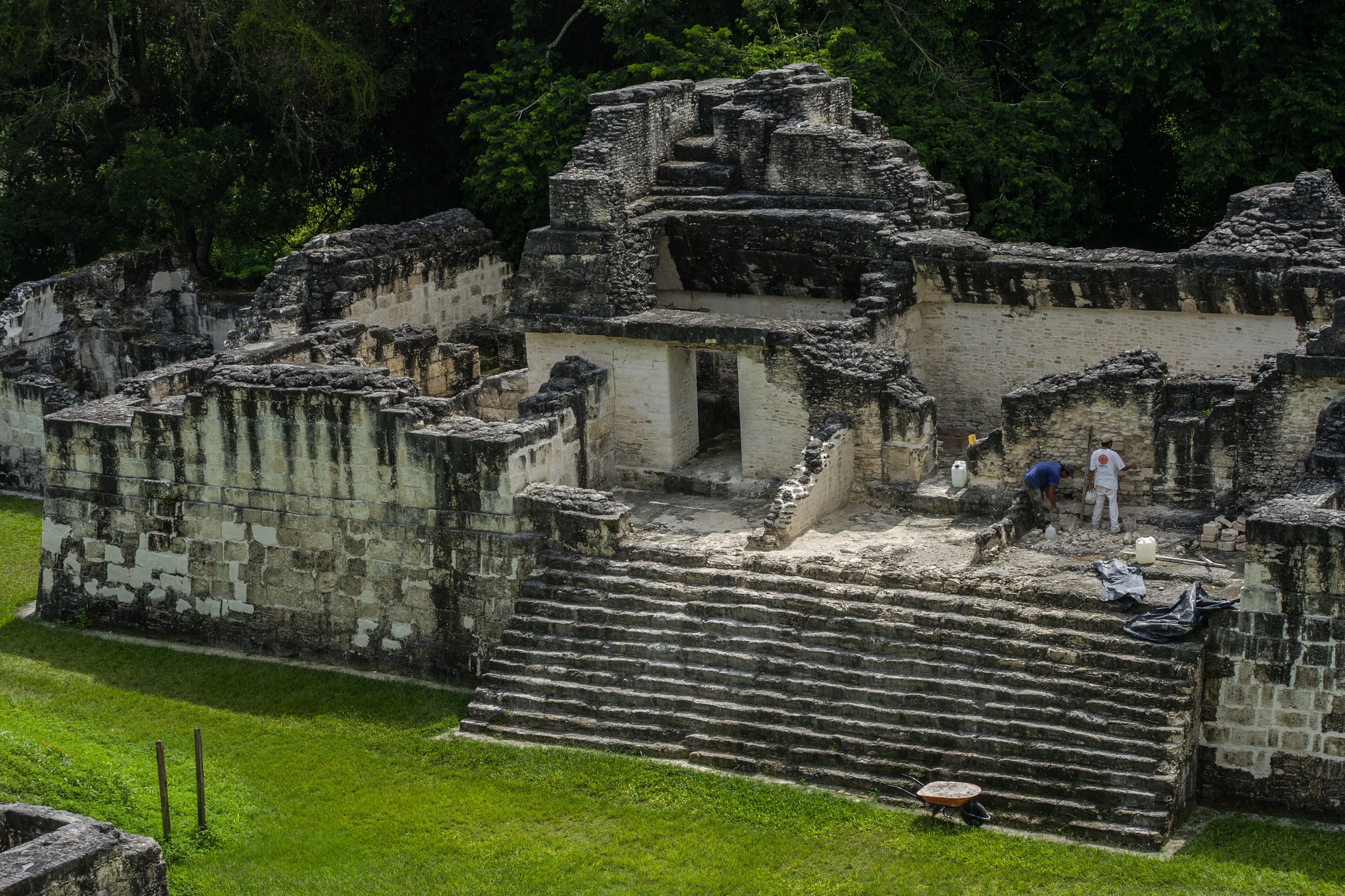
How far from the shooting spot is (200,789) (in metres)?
19.3

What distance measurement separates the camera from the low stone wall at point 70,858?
560 inches

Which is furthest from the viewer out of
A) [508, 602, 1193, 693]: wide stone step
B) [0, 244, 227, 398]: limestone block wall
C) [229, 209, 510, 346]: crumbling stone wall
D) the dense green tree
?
[0, 244, 227, 398]: limestone block wall

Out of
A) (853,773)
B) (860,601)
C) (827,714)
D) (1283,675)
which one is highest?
(860,601)

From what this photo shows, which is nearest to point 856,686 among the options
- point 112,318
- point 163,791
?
point 163,791

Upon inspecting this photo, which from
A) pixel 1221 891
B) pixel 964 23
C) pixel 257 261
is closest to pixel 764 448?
pixel 1221 891

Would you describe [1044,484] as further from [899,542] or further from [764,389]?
[764,389]

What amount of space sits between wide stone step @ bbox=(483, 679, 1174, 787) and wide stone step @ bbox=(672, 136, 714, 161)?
30.1 feet

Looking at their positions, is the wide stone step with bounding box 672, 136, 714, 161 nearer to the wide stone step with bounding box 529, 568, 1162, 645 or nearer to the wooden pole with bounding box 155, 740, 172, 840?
the wide stone step with bounding box 529, 568, 1162, 645

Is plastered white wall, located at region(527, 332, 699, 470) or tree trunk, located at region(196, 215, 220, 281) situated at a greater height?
tree trunk, located at region(196, 215, 220, 281)

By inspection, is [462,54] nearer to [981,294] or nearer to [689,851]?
[981,294]

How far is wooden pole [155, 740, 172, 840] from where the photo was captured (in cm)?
1862

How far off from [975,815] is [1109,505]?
505cm

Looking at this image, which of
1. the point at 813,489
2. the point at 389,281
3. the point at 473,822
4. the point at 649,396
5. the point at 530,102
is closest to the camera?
the point at 473,822

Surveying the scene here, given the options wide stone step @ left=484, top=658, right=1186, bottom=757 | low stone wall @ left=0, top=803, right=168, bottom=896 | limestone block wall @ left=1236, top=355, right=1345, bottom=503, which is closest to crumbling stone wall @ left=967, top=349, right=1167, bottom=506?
limestone block wall @ left=1236, top=355, right=1345, bottom=503
